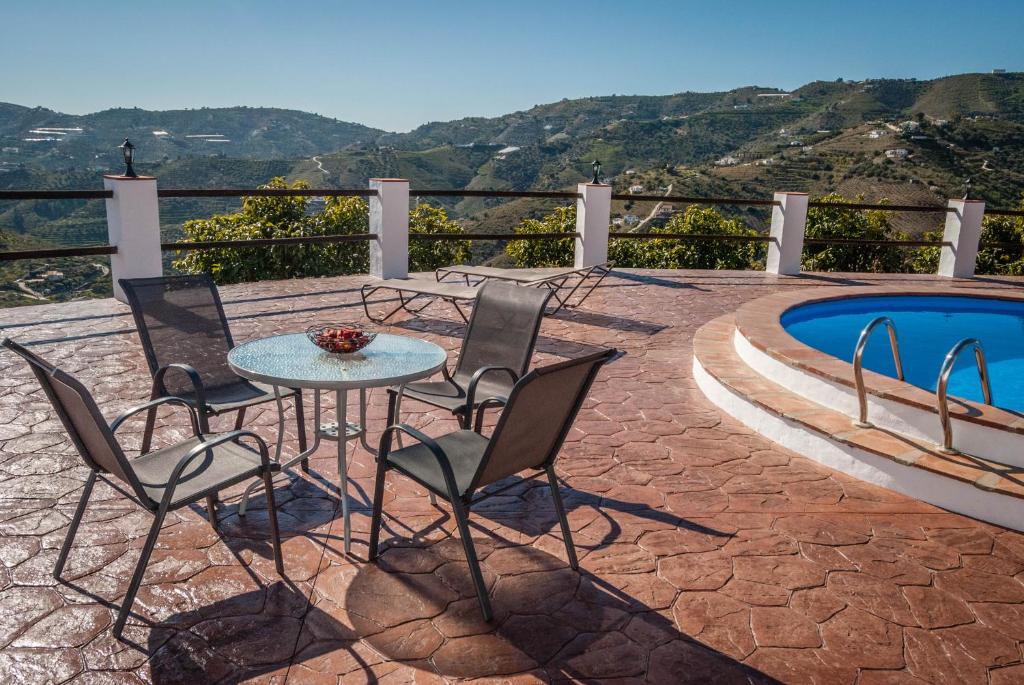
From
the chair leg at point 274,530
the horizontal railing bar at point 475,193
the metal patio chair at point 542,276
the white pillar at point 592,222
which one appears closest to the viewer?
the chair leg at point 274,530

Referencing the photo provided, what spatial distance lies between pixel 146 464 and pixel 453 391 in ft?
4.46

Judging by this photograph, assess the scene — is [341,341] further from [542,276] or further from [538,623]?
[542,276]

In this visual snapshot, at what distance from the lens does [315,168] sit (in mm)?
60031

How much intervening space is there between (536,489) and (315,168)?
6079 cm

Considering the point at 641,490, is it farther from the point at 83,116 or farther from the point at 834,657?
the point at 83,116

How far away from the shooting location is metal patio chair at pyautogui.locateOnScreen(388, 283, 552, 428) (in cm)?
342

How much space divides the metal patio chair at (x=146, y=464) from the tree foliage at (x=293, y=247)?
1130cm

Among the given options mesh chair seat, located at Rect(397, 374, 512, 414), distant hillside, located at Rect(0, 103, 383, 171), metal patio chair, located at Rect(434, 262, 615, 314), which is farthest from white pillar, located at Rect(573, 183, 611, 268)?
distant hillside, located at Rect(0, 103, 383, 171)

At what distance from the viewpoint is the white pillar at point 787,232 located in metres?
9.75

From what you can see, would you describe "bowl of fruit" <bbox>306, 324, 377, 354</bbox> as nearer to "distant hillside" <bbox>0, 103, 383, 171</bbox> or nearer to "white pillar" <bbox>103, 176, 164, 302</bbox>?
"white pillar" <bbox>103, 176, 164, 302</bbox>

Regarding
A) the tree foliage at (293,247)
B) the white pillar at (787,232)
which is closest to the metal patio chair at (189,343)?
the white pillar at (787,232)

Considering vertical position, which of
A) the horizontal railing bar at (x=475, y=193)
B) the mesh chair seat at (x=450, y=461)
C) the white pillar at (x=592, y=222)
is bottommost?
the mesh chair seat at (x=450, y=461)

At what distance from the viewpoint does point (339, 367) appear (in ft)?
9.32

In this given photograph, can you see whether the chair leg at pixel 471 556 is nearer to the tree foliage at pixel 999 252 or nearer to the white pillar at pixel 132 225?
the white pillar at pixel 132 225
